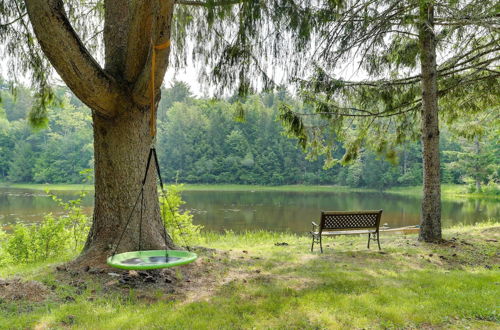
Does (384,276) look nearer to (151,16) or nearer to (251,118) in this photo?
(151,16)

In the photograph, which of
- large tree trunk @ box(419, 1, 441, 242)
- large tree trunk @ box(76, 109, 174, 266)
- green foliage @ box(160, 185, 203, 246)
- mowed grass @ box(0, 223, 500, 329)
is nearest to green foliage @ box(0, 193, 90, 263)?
green foliage @ box(160, 185, 203, 246)

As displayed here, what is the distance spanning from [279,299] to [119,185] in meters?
2.21

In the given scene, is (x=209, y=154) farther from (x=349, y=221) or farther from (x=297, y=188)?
(x=349, y=221)

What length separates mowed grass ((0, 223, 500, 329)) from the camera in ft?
9.35

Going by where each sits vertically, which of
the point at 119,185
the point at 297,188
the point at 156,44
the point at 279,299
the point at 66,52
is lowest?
the point at 297,188

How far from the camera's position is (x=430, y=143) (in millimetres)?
6141

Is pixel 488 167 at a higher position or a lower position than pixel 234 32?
lower

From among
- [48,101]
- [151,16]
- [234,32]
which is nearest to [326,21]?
[234,32]

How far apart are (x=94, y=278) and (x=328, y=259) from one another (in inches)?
118

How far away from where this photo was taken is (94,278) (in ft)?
12.4

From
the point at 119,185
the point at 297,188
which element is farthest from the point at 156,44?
the point at 297,188

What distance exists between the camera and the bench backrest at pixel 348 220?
594 cm

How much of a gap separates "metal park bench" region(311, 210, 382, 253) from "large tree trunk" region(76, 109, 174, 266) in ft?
8.86

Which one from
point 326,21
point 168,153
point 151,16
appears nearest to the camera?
point 151,16
